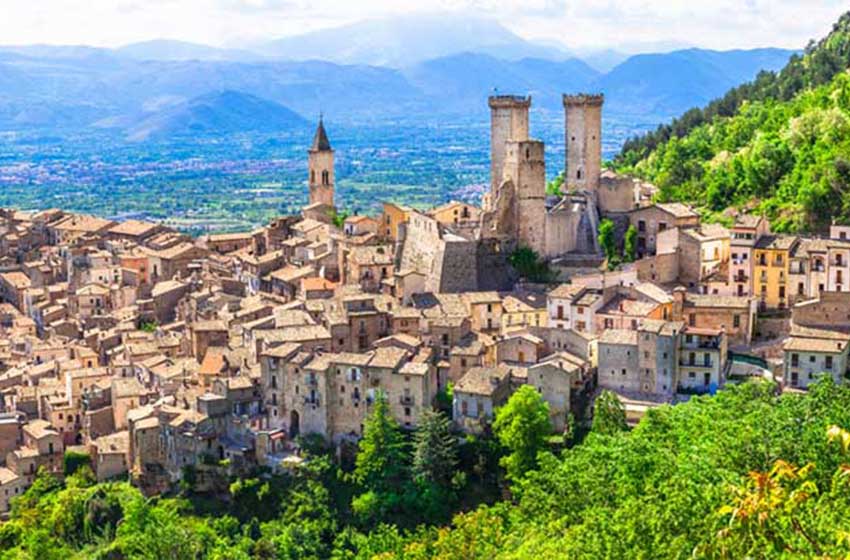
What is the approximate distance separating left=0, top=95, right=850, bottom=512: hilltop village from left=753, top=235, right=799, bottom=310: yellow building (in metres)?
0.06

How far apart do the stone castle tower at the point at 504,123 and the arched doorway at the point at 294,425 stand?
17689mm

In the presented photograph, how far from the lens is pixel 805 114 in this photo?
64.1 m

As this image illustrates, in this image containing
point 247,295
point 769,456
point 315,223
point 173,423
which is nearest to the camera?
point 769,456

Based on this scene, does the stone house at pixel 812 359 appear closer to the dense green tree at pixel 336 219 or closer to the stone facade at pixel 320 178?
the dense green tree at pixel 336 219

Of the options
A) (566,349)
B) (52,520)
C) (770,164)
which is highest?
(770,164)

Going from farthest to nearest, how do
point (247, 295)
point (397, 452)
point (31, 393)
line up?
point (247, 295) → point (31, 393) → point (397, 452)

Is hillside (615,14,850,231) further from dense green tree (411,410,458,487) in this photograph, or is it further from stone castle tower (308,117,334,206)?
dense green tree (411,410,458,487)

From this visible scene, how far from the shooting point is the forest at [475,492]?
1168 inches

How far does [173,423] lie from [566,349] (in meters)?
14.4

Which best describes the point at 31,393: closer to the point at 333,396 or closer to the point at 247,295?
the point at 247,295

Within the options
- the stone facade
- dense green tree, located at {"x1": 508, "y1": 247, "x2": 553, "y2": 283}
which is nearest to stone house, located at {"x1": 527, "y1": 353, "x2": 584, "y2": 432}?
dense green tree, located at {"x1": 508, "y1": 247, "x2": 553, "y2": 283}

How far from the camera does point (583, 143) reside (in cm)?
5409

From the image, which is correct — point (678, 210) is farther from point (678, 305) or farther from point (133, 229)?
point (133, 229)

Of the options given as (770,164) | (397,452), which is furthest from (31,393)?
(770,164)
